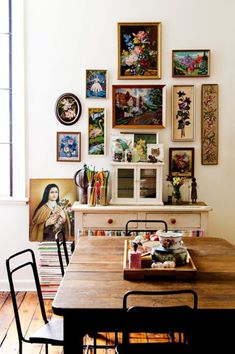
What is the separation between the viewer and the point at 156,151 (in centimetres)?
387

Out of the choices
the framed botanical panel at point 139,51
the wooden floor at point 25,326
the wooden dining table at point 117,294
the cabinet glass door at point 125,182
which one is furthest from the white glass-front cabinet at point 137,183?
the wooden dining table at point 117,294

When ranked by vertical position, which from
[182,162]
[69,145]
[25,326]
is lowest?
[25,326]

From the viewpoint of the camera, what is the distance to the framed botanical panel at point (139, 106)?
3.95m

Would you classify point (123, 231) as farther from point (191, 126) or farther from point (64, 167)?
point (191, 126)

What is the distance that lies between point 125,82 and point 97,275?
2268mm

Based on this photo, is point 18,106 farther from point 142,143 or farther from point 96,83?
point 142,143

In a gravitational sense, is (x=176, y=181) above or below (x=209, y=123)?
below

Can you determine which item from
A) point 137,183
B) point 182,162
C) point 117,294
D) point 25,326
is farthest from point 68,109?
point 117,294

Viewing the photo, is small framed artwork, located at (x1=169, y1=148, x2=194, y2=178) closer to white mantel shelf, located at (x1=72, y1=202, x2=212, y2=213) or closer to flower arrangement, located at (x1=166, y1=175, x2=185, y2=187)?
flower arrangement, located at (x1=166, y1=175, x2=185, y2=187)

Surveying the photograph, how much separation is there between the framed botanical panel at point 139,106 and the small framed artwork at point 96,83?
0.10m

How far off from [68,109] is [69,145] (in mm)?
321

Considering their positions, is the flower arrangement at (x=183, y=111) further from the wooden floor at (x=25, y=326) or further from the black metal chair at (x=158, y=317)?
the black metal chair at (x=158, y=317)

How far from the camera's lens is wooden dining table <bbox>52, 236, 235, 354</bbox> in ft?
5.65

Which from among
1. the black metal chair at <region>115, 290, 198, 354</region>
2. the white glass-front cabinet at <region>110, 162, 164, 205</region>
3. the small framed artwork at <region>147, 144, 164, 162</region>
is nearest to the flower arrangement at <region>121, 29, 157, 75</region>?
the small framed artwork at <region>147, 144, 164, 162</region>
